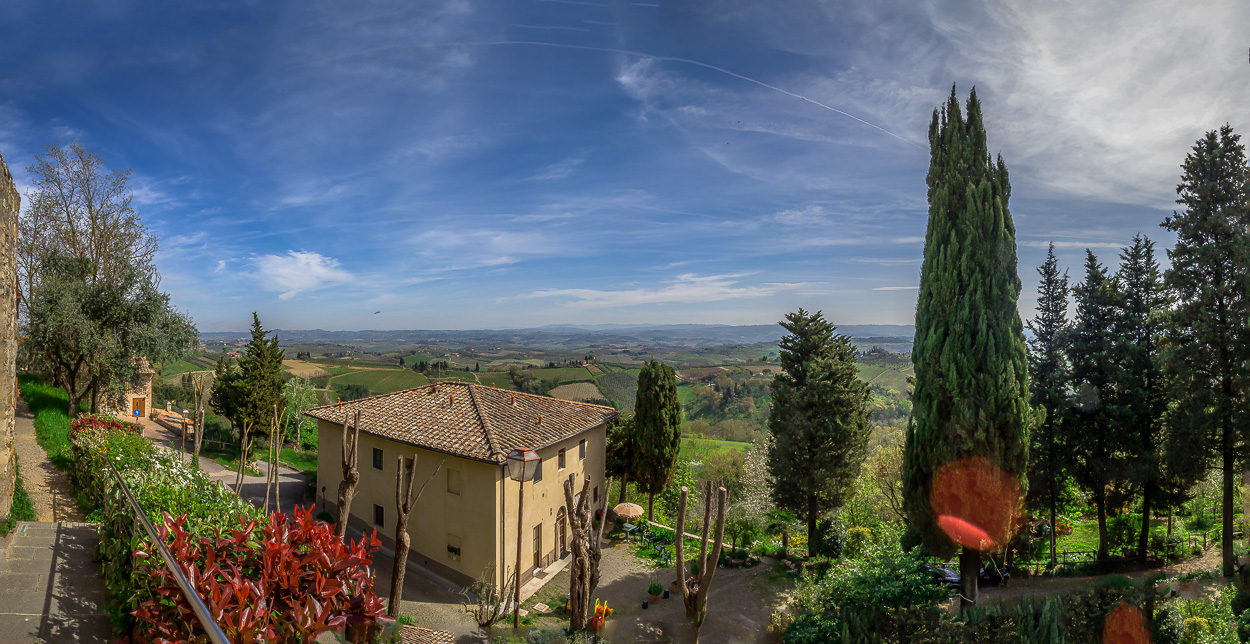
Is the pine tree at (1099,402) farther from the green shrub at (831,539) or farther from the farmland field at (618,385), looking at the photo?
the farmland field at (618,385)

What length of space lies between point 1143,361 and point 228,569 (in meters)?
24.3

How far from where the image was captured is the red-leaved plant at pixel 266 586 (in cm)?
398

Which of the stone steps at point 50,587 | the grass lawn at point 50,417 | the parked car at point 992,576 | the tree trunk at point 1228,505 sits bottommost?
the parked car at point 992,576

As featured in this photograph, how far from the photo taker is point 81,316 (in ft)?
53.0

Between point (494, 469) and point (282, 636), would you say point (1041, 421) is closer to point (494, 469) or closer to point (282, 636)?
point (494, 469)

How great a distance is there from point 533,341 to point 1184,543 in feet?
428

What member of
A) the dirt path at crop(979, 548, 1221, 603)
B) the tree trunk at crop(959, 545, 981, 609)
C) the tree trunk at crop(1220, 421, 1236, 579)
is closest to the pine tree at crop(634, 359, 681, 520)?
the tree trunk at crop(959, 545, 981, 609)

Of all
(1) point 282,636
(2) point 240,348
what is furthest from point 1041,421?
(2) point 240,348

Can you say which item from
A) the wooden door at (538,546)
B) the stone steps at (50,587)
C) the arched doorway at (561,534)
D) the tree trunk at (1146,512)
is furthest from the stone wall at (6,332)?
the tree trunk at (1146,512)

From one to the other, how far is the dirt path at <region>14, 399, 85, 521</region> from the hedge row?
3.15 m

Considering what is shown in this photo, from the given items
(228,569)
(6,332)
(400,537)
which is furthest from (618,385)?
(228,569)

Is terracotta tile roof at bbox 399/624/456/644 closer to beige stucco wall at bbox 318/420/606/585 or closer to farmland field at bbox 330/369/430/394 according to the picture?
beige stucco wall at bbox 318/420/606/585

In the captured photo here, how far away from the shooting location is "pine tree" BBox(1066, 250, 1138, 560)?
1694 centimetres

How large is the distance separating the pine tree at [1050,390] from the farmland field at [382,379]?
50.3m
